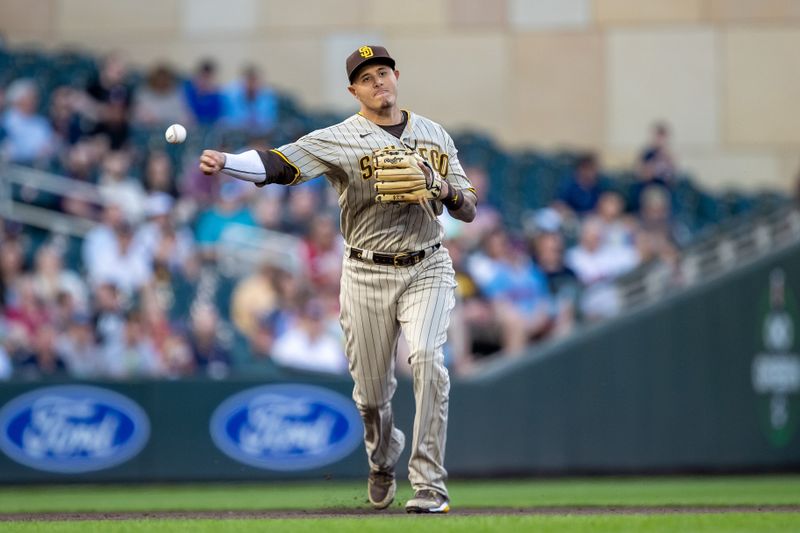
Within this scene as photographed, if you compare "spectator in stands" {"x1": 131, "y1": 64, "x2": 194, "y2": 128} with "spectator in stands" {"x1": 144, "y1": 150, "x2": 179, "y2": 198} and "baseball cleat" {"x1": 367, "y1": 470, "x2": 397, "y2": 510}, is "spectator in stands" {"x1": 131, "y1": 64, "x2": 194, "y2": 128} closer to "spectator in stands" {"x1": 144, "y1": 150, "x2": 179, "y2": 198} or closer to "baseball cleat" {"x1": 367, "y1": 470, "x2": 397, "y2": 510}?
"spectator in stands" {"x1": 144, "y1": 150, "x2": 179, "y2": 198}

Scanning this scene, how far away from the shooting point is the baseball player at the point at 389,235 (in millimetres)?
6086

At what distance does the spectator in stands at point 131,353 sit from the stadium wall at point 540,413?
120 millimetres

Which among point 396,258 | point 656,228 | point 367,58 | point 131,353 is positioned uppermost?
point 367,58

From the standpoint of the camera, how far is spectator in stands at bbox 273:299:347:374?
1038cm

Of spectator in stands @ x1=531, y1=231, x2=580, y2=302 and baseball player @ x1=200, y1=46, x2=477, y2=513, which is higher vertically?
baseball player @ x1=200, y1=46, x2=477, y2=513

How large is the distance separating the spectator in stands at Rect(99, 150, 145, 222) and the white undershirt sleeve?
5633 millimetres

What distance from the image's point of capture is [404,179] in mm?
5961

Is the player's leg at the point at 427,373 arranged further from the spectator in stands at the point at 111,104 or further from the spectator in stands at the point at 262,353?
the spectator in stands at the point at 111,104

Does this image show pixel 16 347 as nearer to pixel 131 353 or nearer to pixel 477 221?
pixel 131 353

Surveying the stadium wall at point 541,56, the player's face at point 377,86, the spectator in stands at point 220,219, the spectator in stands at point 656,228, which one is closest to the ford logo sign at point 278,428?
the spectator in stands at point 220,219

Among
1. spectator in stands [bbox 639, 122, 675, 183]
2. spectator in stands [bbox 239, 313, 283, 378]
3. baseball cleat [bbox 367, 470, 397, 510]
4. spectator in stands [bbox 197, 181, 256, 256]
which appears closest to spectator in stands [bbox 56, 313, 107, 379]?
spectator in stands [bbox 239, 313, 283, 378]

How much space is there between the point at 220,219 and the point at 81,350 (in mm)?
1950

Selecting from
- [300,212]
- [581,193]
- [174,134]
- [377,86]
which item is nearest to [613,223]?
[581,193]

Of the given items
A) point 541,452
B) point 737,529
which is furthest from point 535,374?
point 737,529
